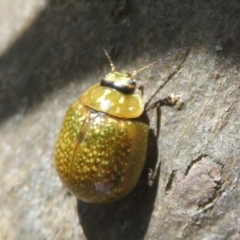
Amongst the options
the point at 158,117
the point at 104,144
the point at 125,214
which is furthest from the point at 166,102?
the point at 125,214

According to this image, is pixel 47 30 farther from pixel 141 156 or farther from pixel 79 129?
pixel 141 156

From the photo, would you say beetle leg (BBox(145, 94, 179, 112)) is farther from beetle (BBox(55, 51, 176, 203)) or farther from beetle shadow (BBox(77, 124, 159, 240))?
beetle shadow (BBox(77, 124, 159, 240))

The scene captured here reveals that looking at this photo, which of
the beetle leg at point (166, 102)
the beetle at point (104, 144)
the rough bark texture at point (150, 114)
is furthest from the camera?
the beetle at point (104, 144)

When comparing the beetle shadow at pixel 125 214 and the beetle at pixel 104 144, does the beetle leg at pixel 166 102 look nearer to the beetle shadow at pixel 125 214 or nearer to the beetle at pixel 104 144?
the beetle at pixel 104 144

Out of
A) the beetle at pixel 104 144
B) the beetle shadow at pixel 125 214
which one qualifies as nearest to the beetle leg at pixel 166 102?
the beetle at pixel 104 144

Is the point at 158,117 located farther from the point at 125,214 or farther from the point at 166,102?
the point at 125,214

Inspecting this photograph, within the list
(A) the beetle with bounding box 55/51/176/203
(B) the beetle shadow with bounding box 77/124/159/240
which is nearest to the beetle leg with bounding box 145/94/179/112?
(A) the beetle with bounding box 55/51/176/203

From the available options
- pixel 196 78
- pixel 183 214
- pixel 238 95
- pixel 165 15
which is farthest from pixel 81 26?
pixel 183 214
